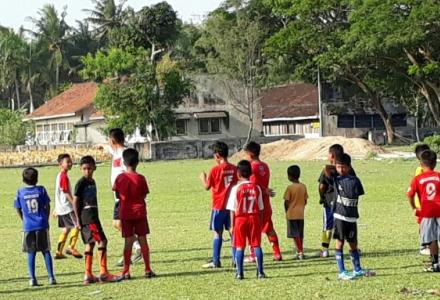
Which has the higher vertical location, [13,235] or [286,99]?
[286,99]

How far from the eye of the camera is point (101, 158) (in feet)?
212

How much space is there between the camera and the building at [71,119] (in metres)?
79.0

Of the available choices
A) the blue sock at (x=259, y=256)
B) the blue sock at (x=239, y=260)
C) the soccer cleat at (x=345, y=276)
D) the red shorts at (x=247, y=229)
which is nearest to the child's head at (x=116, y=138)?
the red shorts at (x=247, y=229)

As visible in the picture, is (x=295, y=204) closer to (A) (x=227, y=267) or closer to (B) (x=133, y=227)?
(A) (x=227, y=267)

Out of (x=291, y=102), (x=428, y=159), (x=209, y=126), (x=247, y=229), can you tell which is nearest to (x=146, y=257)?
(x=247, y=229)

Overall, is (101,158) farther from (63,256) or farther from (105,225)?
(63,256)

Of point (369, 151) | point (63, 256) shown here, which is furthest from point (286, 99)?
point (63, 256)

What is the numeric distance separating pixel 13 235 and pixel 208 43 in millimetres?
55414

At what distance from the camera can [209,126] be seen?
246 feet

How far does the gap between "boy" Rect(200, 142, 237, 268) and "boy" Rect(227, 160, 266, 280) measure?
1.04 meters

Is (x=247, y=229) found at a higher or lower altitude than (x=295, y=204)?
lower

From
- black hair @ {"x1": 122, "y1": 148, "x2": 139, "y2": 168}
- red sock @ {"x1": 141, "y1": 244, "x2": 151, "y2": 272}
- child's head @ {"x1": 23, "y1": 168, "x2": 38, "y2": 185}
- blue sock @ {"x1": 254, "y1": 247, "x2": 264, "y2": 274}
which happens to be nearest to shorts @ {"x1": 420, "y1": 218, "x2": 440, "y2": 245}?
blue sock @ {"x1": 254, "y1": 247, "x2": 264, "y2": 274}

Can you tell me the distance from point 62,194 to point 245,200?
4120 millimetres

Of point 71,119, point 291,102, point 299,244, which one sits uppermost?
point 291,102
